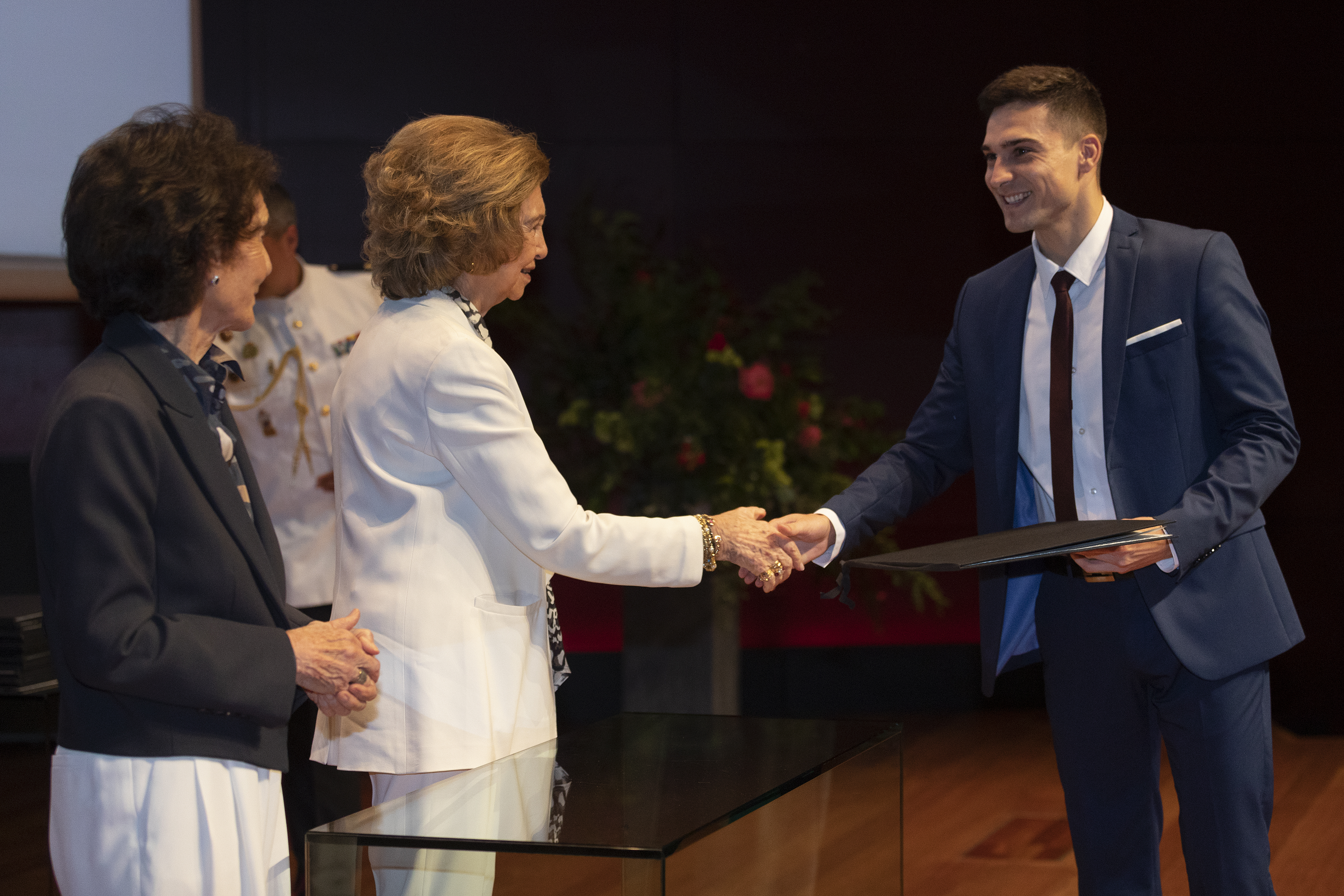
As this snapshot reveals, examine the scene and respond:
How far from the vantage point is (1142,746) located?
2.27 metres

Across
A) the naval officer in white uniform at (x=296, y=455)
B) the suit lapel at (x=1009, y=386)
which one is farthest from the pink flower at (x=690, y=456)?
the suit lapel at (x=1009, y=386)

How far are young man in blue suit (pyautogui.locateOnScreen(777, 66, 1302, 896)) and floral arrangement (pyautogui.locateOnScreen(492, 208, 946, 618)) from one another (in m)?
1.29

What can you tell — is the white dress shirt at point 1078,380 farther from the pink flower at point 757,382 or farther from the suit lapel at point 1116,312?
the pink flower at point 757,382

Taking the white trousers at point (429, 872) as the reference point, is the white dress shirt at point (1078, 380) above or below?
above

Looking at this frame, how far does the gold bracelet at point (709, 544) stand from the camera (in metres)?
2.17

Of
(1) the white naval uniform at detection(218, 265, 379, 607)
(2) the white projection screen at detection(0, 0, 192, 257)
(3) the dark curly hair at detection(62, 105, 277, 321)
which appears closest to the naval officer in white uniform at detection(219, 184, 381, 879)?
(1) the white naval uniform at detection(218, 265, 379, 607)

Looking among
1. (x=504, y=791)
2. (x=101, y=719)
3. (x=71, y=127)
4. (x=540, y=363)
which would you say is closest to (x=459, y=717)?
(x=504, y=791)

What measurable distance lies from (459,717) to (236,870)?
0.44m

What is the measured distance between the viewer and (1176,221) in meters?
5.28

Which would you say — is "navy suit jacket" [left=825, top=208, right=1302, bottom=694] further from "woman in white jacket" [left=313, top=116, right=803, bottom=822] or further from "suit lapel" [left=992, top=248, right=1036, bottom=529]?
"woman in white jacket" [left=313, top=116, right=803, bottom=822]

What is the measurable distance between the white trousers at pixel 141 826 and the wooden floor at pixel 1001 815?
96cm

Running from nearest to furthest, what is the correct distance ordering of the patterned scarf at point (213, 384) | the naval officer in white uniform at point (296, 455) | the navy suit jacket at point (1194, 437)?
1. the patterned scarf at point (213, 384)
2. the navy suit jacket at point (1194, 437)
3. the naval officer in white uniform at point (296, 455)

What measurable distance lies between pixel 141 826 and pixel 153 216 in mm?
690

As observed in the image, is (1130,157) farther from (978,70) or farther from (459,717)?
(459,717)
